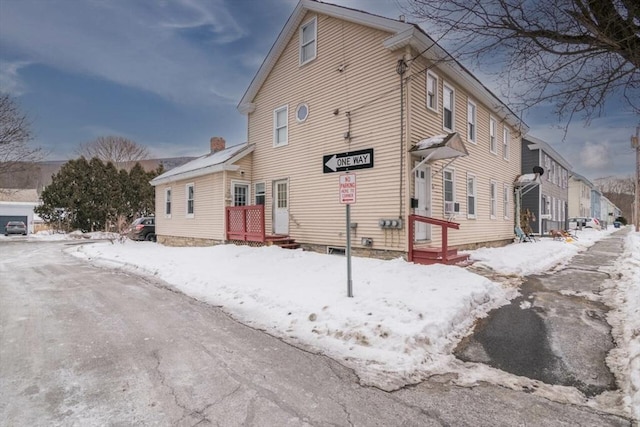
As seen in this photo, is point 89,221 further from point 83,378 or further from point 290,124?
point 83,378

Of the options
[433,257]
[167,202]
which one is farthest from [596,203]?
[167,202]

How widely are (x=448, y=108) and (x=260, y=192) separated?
779 centimetres

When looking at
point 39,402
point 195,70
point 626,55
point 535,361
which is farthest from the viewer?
point 195,70

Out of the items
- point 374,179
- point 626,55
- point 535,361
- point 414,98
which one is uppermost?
point 414,98

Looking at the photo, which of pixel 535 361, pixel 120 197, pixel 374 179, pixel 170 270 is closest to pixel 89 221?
pixel 120 197

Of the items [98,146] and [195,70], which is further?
[98,146]

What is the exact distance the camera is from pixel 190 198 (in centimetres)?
1647

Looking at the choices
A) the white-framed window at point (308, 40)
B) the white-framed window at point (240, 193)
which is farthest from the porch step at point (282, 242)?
the white-framed window at point (308, 40)

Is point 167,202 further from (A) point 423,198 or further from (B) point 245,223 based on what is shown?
(A) point 423,198

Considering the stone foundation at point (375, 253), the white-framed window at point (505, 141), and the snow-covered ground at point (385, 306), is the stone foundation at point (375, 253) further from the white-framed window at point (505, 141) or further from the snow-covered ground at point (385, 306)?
the white-framed window at point (505, 141)

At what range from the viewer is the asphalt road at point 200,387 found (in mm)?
2791

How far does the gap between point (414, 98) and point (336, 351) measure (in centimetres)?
781

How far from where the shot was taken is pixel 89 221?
32.1m

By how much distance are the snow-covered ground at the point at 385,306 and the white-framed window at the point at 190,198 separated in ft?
19.5
